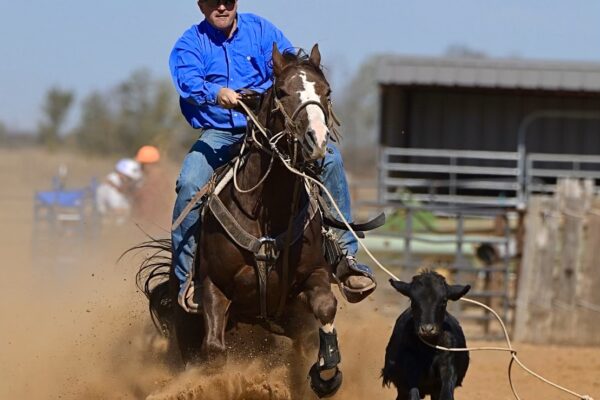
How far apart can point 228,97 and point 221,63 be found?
0.50 m

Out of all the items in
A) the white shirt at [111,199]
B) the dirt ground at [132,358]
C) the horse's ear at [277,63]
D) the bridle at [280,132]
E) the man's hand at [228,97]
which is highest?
the horse's ear at [277,63]

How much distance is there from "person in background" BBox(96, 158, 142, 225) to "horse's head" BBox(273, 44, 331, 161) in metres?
9.46

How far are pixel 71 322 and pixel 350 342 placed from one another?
3.33 meters

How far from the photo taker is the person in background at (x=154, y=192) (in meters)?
12.9

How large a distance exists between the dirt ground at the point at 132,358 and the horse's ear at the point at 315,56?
1714 millimetres

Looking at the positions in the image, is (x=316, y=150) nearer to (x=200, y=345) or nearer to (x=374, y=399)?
(x=200, y=345)

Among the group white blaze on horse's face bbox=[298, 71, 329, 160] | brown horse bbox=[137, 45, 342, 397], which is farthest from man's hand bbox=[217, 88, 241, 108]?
white blaze on horse's face bbox=[298, 71, 329, 160]

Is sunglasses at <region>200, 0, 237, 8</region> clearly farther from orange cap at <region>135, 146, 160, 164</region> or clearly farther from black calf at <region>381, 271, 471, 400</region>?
orange cap at <region>135, 146, 160, 164</region>

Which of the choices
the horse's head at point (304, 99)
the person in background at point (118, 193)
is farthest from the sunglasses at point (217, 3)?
the person in background at point (118, 193)

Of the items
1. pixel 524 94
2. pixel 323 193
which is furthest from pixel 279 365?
pixel 524 94

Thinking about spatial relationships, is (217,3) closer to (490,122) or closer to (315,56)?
(315,56)

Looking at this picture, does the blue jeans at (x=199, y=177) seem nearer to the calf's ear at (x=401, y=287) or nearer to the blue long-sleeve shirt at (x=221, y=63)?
the blue long-sleeve shirt at (x=221, y=63)

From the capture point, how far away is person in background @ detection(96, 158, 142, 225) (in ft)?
50.2

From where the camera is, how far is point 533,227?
41.3 feet
